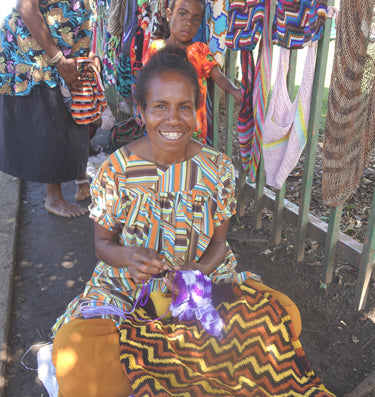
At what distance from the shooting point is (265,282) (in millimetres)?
2969

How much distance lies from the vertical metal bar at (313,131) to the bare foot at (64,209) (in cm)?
217

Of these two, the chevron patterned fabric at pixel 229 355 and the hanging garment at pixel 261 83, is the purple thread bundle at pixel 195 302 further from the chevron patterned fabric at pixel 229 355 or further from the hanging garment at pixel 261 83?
the hanging garment at pixel 261 83

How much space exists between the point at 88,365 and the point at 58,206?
8.91ft

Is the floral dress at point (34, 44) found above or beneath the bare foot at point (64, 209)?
above

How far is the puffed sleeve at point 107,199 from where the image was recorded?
1977 millimetres

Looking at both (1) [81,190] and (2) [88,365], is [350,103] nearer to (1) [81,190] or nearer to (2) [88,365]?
(2) [88,365]

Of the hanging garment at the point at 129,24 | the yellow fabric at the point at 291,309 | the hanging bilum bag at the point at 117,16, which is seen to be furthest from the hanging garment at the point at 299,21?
the hanging bilum bag at the point at 117,16

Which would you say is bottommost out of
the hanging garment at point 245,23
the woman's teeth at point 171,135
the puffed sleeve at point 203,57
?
the woman's teeth at point 171,135

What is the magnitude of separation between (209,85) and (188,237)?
210 centimetres

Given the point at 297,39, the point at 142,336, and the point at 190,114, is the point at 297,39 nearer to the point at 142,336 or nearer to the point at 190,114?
the point at 190,114

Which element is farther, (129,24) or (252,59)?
(129,24)

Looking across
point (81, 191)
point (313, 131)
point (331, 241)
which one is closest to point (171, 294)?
point (331, 241)

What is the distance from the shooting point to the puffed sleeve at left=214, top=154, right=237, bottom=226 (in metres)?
A: 2.06

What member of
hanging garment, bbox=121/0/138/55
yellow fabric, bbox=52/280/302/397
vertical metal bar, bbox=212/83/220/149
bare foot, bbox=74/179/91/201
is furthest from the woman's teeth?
hanging garment, bbox=121/0/138/55
